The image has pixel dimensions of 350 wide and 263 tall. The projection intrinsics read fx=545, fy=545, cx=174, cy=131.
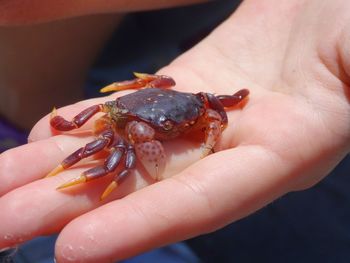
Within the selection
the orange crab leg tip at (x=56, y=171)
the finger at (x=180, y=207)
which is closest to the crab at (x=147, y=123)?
the orange crab leg tip at (x=56, y=171)

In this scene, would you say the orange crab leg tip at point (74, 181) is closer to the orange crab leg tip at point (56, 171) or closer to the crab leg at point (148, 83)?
the orange crab leg tip at point (56, 171)

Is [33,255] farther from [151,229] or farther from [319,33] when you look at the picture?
[319,33]

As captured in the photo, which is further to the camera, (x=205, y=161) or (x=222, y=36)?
(x=222, y=36)

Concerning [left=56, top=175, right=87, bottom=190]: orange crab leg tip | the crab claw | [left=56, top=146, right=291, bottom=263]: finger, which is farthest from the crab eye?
[left=56, top=175, right=87, bottom=190]: orange crab leg tip

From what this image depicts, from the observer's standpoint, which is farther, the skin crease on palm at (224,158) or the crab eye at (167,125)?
the crab eye at (167,125)

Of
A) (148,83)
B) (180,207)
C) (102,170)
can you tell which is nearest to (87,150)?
(102,170)

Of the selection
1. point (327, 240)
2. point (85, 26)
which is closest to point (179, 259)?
point (327, 240)

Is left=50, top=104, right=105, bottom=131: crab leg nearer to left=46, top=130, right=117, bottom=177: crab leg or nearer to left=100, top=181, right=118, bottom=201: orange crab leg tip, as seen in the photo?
left=46, top=130, right=117, bottom=177: crab leg
